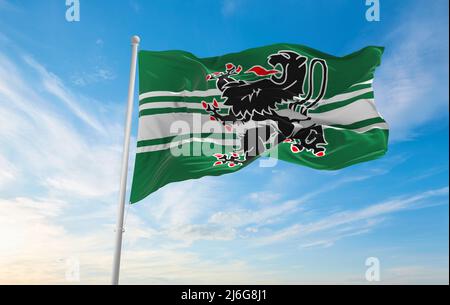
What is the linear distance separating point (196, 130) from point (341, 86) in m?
3.91

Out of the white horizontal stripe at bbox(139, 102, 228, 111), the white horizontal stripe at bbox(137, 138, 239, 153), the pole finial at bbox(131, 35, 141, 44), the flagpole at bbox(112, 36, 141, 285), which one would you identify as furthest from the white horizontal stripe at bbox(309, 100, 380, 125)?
the pole finial at bbox(131, 35, 141, 44)

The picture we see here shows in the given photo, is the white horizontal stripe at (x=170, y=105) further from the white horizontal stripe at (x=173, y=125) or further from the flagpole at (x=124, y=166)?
the flagpole at (x=124, y=166)

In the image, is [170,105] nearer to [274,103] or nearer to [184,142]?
[184,142]

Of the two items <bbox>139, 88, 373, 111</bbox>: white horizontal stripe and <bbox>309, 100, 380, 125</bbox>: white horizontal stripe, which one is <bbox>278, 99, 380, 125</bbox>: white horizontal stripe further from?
<bbox>139, 88, 373, 111</bbox>: white horizontal stripe

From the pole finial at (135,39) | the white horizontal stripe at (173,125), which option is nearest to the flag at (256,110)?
the white horizontal stripe at (173,125)

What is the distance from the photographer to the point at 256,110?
1098 cm

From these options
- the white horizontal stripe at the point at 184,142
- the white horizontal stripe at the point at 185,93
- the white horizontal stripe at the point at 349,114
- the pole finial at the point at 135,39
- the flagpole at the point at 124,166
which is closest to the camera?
the flagpole at the point at 124,166

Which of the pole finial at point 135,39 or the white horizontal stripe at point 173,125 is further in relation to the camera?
the pole finial at point 135,39

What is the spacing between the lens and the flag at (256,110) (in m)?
10.2

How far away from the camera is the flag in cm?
1020

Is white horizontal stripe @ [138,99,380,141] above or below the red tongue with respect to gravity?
below
